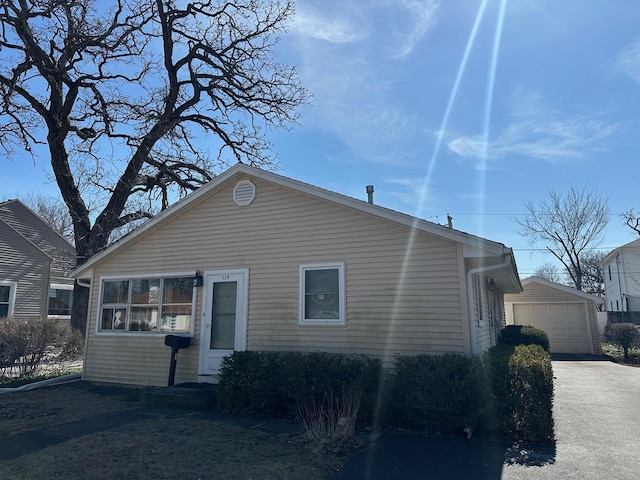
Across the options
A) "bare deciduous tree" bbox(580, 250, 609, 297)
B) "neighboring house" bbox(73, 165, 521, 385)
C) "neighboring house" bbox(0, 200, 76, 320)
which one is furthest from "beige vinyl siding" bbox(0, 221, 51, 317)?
"bare deciduous tree" bbox(580, 250, 609, 297)

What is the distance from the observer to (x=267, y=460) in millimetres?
5086

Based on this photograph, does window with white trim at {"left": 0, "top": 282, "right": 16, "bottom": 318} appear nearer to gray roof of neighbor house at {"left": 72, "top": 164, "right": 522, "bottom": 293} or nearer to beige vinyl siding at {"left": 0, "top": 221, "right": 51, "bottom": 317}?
beige vinyl siding at {"left": 0, "top": 221, "right": 51, "bottom": 317}

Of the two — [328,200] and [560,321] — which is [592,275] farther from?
[328,200]

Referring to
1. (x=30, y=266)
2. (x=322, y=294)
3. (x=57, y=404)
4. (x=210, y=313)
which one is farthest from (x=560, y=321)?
(x=30, y=266)

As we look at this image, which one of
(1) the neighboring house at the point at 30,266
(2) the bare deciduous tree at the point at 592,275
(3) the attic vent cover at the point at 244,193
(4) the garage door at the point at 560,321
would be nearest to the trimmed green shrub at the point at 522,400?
(3) the attic vent cover at the point at 244,193

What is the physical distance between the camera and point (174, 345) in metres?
8.99

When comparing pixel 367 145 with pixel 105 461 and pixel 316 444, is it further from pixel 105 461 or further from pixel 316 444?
pixel 105 461

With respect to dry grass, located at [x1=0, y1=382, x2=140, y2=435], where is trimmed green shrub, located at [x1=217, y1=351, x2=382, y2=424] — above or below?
above

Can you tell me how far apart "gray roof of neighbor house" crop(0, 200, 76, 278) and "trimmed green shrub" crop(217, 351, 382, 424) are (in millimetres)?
16983

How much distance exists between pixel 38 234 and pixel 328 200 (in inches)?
830

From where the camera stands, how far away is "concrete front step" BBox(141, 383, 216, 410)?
26.1 ft

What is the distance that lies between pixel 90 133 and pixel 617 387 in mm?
18913

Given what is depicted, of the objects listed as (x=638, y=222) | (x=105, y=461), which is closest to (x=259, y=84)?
(x=105, y=461)

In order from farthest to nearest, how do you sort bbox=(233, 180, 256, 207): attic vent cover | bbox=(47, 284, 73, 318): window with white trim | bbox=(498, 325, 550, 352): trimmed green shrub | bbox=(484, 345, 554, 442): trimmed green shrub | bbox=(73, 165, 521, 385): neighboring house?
bbox=(47, 284, 73, 318): window with white trim, bbox=(498, 325, 550, 352): trimmed green shrub, bbox=(233, 180, 256, 207): attic vent cover, bbox=(73, 165, 521, 385): neighboring house, bbox=(484, 345, 554, 442): trimmed green shrub
